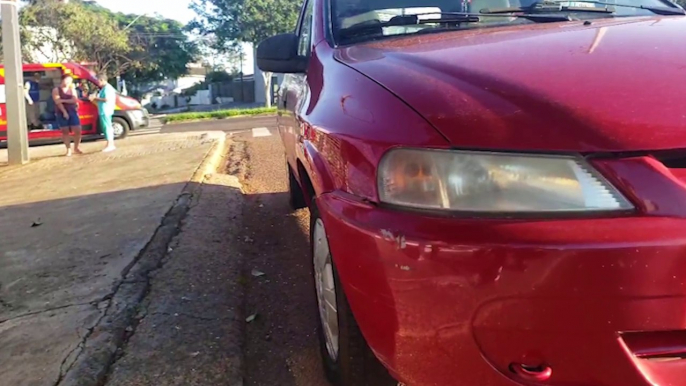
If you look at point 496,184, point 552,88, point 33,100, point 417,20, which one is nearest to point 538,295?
point 496,184

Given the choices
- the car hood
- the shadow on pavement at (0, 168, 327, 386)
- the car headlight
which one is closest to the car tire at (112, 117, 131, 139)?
the shadow on pavement at (0, 168, 327, 386)

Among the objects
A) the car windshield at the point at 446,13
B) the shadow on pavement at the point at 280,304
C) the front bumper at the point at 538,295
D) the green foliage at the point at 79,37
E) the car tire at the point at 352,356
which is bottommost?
the shadow on pavement at the point at 280,304

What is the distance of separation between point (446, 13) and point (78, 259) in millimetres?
2682

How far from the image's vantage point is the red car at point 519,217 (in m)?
1.45

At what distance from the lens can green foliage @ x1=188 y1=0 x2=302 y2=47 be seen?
37531 millimetres

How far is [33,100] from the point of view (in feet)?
50.5

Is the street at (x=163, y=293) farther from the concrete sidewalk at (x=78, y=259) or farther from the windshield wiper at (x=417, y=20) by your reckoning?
the windshield wiper at (x=417, y=20)

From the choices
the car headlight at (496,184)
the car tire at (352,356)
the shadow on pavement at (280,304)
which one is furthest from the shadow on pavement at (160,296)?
the car headlight at (496,184)

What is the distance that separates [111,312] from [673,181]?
248 centimetres

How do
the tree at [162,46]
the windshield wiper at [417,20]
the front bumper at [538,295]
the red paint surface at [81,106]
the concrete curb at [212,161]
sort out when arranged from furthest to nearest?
the tree at [162,46] < the red paint surface at [81,106] < the concrete curb at [212,161] < the windshield wiper at [417,20] < the front bumper at [538,295]

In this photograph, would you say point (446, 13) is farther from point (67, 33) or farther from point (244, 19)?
point (244, 19)

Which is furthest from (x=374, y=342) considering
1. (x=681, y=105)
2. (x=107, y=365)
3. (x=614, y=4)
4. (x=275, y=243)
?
(x=275, y=243)

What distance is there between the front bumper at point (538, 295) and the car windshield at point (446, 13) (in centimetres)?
144

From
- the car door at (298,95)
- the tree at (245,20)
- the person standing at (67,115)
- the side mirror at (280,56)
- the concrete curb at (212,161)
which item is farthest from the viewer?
the tree at (245,20)
